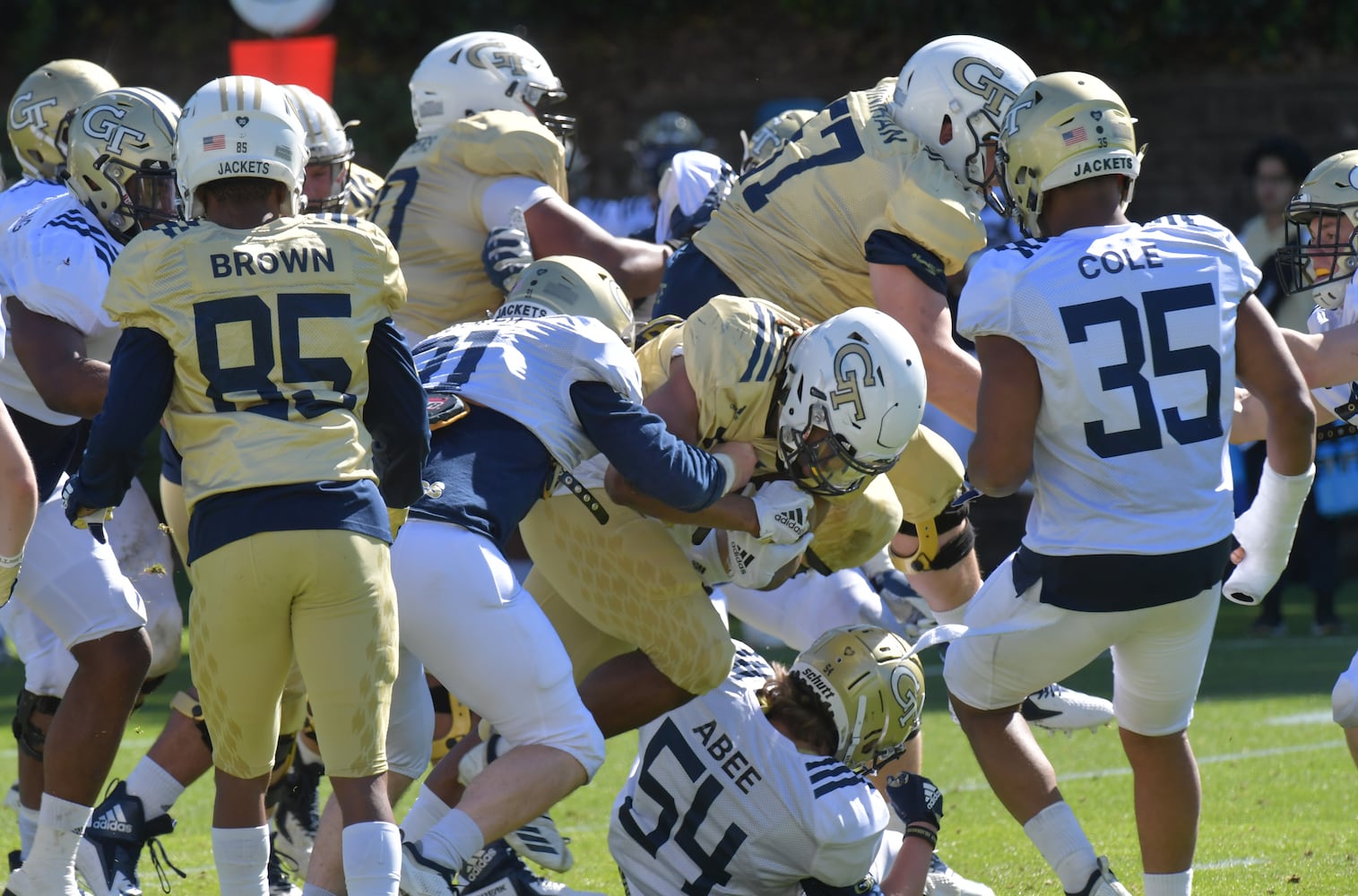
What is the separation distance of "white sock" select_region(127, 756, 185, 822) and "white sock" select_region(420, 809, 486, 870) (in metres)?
1.12

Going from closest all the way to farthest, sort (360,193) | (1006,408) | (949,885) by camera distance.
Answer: (1006,408)
(949,885)
(360,193)

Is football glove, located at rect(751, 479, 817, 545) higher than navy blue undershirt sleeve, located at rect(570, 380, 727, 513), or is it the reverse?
navy blue undershirt sleeve, located at rect(570, 380, 727, 513)

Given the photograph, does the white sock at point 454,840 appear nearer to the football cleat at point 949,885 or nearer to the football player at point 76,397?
the football player at point 76,397

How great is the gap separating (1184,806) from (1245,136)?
945cm

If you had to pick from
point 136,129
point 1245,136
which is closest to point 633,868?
point 136,129

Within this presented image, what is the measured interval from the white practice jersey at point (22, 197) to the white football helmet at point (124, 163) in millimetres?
104

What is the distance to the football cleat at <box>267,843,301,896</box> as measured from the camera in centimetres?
455

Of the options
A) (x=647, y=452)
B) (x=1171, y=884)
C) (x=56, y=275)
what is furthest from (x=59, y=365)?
(x=1171, y=884)

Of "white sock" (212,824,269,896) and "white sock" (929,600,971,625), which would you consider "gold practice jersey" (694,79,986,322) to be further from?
"white sock" (212,824,269,896)

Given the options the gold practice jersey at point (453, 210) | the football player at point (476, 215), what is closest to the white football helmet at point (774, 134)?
the football player at point (476, 215)

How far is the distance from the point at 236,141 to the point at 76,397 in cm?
92

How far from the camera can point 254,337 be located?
324cm

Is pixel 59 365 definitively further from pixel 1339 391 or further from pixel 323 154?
pixel 1339 391

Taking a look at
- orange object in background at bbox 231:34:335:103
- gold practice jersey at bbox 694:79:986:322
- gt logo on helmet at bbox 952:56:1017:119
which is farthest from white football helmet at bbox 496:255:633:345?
orange object in background at bbox 231:34:335:103
